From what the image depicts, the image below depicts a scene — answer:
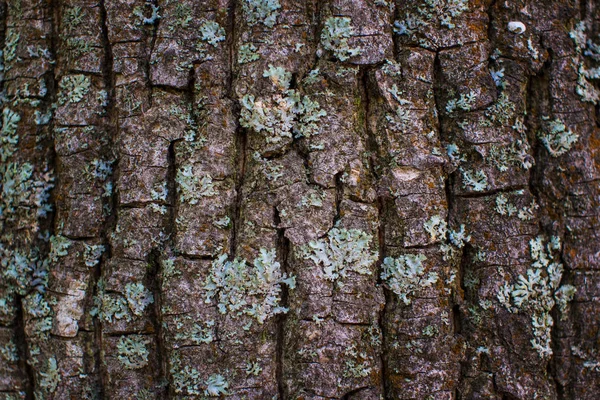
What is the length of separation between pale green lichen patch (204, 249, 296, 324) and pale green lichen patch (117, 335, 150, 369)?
27 cm

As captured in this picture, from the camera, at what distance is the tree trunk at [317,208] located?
1.55 m

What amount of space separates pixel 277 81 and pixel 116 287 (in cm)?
83

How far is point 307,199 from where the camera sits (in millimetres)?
1552

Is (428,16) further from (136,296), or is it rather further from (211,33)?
(136,296)

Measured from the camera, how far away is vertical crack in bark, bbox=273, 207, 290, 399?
155cm

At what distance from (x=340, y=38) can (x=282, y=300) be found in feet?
2.78

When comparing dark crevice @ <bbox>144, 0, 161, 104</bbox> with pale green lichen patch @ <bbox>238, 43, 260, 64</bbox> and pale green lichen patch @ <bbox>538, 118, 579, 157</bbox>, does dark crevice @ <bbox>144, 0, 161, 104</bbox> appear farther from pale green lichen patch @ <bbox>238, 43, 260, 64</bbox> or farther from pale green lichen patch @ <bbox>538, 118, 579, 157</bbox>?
pale green lichen patch @ <bbox>538, 118, 579, 157</bbox>

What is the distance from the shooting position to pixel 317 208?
155 cm

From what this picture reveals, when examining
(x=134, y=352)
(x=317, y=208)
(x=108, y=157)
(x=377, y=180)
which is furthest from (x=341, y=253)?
(x=108, y=157)

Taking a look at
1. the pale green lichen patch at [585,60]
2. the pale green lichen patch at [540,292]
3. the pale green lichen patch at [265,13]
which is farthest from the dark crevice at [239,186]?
the pale green lichen patch at [585,60]

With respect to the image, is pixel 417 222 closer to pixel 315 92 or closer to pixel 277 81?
pixel 315 92

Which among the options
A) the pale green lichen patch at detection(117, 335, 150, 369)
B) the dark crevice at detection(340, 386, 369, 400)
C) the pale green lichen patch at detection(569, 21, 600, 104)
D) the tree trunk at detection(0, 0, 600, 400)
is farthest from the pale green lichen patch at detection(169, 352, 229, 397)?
the pale green lichen patch at detection(569, 21, 600, 104)

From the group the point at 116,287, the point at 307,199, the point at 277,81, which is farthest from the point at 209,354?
the point at 277,81

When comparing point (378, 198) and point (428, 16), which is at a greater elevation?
point (428, 16)
